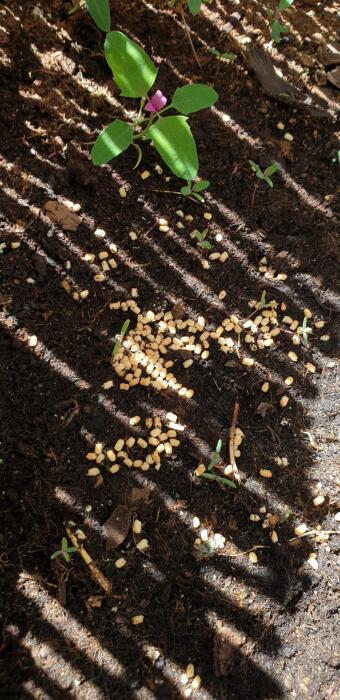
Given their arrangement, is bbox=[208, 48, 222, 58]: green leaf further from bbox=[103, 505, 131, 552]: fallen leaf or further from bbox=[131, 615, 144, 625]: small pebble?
bbox=[131, 615, 144, 625]: small pebble

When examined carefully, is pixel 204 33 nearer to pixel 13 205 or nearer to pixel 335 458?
pixel 13 205

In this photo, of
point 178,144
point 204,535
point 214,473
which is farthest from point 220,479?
point 178,144

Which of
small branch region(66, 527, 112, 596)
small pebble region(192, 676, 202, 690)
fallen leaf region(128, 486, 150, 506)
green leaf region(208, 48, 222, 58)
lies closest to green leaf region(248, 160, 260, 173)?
green leaf region(208, 48, 222, 58)

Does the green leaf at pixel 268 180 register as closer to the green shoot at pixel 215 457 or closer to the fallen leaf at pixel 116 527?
the green shoot at pixel 215 457

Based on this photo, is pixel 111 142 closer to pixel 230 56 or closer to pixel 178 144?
pixel 178 144

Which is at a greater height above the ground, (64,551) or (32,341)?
(32,341)

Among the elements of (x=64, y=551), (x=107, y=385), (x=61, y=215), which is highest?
(x=61, y=215)
